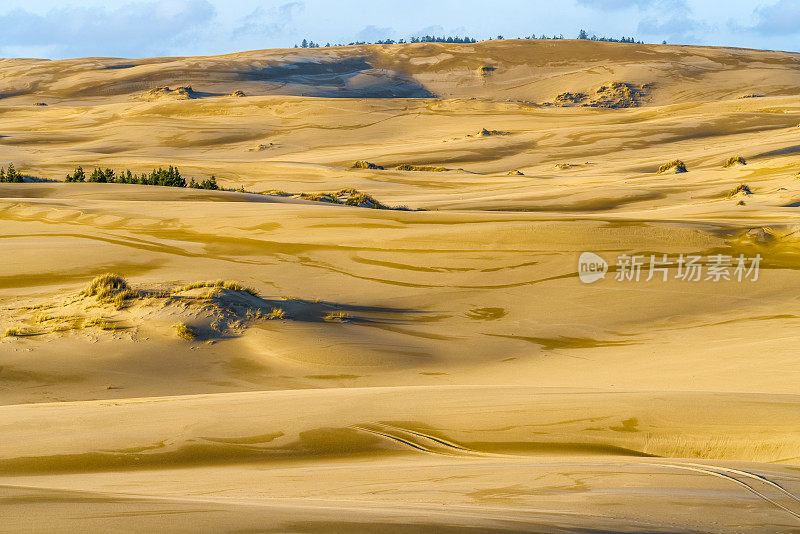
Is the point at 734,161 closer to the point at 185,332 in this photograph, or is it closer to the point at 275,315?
the point at 275,315

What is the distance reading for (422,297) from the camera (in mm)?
11477

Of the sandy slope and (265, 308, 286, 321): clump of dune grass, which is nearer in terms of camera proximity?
the sandy slope

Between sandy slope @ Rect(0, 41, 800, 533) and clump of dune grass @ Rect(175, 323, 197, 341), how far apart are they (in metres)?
0.10

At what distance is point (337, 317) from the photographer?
1012 centimetres

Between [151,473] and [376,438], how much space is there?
1472mm

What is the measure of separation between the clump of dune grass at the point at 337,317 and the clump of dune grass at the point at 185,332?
5.70ft

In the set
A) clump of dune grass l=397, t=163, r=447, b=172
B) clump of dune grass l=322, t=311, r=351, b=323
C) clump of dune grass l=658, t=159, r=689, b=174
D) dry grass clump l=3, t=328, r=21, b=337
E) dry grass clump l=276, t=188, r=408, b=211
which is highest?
clump of dune grass l=397, t=163, r=447, b=172

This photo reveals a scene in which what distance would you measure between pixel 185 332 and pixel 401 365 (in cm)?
251

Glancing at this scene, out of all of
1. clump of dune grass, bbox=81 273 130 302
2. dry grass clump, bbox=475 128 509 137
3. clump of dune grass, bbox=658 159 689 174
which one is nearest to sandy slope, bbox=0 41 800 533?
clump of dune grass, bbox=81 273 130 302

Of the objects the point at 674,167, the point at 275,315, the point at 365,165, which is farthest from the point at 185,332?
the point at 365,165

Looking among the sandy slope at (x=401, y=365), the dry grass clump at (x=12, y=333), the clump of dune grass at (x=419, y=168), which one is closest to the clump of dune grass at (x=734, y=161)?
the sandy slope at (x=401, y=365)

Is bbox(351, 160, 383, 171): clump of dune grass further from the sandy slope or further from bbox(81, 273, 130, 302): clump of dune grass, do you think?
bbox(81, 273, 130, 302): clump of dune grass

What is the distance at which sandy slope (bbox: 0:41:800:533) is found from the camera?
354 centimetres

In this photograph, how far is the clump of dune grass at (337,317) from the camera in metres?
10.0
